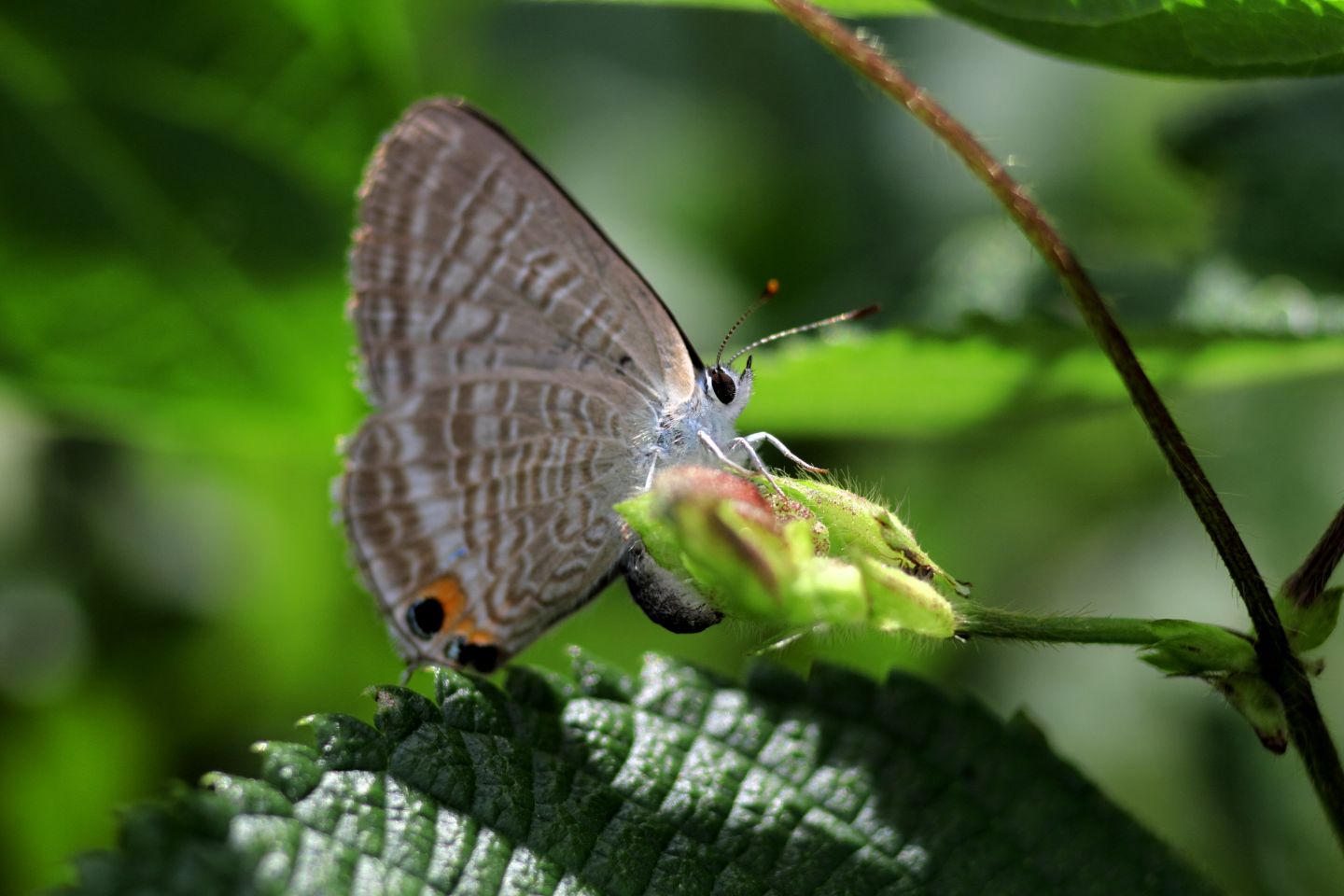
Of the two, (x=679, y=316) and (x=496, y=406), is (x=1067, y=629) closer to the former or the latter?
(x=496, y=406)

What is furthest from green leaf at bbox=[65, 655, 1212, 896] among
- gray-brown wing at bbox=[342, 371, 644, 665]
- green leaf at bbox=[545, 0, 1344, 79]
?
green leaf at bbox=[545, 0, 1344, 79]

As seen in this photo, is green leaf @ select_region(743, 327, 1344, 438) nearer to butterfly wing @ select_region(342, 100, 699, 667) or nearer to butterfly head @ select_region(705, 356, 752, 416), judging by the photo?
butterfly head @ select_region(705, 356, 752, 416)

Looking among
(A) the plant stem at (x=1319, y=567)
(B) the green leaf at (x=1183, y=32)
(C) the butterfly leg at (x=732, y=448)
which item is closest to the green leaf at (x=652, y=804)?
(C) the butterfly leg at (x=732, y=448)

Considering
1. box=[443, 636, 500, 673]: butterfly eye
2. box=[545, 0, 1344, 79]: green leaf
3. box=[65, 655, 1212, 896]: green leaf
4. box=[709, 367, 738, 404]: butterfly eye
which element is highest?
box=[545, 0, 1344, 79]: green leaf

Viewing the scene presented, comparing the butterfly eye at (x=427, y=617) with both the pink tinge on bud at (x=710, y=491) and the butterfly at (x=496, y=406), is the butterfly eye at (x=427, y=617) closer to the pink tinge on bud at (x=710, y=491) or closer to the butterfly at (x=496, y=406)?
the butterfly at (x=496, y=406)

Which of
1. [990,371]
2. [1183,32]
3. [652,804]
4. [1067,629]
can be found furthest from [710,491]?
[990,371]
